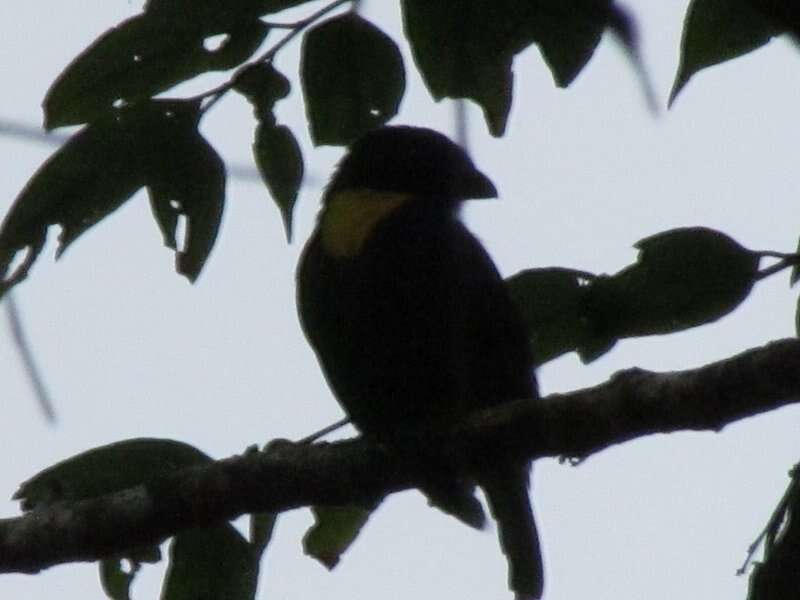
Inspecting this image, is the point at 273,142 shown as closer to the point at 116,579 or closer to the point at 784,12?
the point at 116,579

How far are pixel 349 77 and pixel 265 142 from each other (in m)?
0.20

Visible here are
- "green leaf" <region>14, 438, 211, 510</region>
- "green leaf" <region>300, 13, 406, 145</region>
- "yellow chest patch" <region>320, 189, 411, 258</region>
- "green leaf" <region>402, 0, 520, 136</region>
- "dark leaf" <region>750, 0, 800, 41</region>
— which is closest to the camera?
"dark leaf" <region>750, 0, 800, 41</region>

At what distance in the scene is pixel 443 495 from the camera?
2.33m

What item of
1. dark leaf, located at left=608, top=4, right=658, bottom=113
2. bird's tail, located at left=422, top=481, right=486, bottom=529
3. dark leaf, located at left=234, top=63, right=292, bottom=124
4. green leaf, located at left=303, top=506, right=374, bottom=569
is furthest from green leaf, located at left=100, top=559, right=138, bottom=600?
dark leaf, located at left=608, top=4, right=658, bottom=113

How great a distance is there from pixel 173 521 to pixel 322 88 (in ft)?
2.59

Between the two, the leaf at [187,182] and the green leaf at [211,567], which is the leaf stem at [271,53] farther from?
the green leaf at [211,567]

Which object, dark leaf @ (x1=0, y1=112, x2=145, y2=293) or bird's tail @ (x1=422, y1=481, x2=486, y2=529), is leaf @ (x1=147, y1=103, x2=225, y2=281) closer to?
dark leaf @ (x1=0, y1=112, x2=145, y2=293)

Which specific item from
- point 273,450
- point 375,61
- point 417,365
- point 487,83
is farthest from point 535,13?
point 417,365

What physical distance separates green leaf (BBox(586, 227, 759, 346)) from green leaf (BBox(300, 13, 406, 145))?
1.56ft

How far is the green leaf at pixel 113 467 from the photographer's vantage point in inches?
80.5

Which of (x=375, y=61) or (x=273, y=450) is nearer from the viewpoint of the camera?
(x=375, y=61)

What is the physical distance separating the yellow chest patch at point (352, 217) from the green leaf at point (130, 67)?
1.12 metres

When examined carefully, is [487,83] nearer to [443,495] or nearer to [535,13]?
[535,13]

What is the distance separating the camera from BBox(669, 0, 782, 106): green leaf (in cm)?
169
